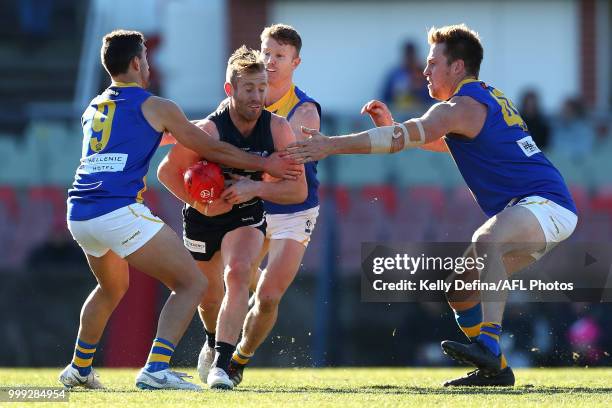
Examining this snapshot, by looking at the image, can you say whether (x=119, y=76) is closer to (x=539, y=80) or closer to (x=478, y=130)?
(x=478, y=130)

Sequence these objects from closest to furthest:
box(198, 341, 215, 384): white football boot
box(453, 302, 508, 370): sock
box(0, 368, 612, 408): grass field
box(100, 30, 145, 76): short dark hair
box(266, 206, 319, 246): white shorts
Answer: box(0, 368, 612, 408): grass field
box(100, 30, 145, 76): short dark hair
box(453, 302, 508, 370): sock
box(266, 206, 319, 246): white shorts
box(198, 341, 215, 384): white football boot

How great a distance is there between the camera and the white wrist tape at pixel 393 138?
824 cm

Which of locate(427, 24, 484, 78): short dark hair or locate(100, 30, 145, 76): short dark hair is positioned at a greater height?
locate(100, 30, 145, 76): short dark hair

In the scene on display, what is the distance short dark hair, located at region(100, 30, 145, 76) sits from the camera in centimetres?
789

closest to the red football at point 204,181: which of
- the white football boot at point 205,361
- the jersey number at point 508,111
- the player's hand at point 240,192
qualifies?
the player's hand at point 240,192


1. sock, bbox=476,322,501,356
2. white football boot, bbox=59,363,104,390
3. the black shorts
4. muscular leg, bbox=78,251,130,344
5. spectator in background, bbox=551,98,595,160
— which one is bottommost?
spectator in background, bbox=551,98,595,160

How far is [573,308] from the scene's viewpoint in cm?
1377

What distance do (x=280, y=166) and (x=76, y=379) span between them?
71.1 inches

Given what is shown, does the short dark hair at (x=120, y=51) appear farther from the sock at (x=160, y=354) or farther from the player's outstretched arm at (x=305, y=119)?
the sock at (x=160, y=354)

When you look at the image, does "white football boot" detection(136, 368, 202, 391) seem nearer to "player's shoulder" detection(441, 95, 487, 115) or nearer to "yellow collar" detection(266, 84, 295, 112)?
"yellow collar" detection(266, 84, 295, 112)

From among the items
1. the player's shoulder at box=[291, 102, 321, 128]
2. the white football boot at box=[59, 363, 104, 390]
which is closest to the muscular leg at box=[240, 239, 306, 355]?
the player's shoulder at box=[291, 102, 321, 128]

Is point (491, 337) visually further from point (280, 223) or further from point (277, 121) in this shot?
point (277, 121)

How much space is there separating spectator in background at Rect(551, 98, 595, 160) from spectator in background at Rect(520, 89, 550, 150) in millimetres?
111

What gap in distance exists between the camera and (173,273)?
776cm
